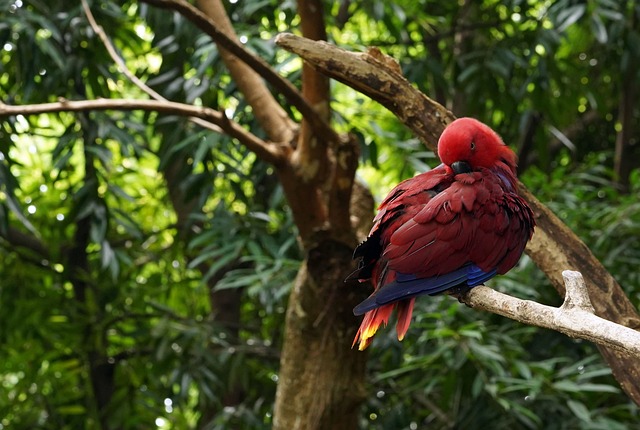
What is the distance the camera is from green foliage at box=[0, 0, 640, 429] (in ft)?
8.96

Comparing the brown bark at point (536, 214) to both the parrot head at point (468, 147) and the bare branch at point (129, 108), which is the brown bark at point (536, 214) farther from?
the bare branch at point (129, 108)

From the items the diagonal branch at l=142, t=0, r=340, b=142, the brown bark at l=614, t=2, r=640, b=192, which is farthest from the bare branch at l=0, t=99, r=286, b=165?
the brown bark at l=614, t=2, r=640, b=192

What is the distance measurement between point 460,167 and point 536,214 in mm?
332

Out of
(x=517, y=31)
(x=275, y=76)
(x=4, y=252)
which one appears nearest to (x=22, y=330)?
(x=4, y=252)

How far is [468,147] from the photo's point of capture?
1.73 meters

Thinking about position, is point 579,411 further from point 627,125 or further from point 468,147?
point 627,125

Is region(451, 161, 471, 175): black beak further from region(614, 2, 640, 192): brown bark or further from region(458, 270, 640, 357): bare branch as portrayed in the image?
region(614, 2, 640, 192): brown bark

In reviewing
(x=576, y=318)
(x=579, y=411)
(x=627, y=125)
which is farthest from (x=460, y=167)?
(x=627, y=125)

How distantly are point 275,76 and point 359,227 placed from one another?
2.05 feet

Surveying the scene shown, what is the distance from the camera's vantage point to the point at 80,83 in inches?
→ 117

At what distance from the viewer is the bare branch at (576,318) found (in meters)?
1.23

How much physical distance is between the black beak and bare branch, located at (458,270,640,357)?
0.33 m

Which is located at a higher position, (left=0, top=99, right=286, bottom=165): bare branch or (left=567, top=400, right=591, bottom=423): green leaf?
(left=0, top=99, right=286, bottom=165): bare branch

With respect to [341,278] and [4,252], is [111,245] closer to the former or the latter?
[4,252]
